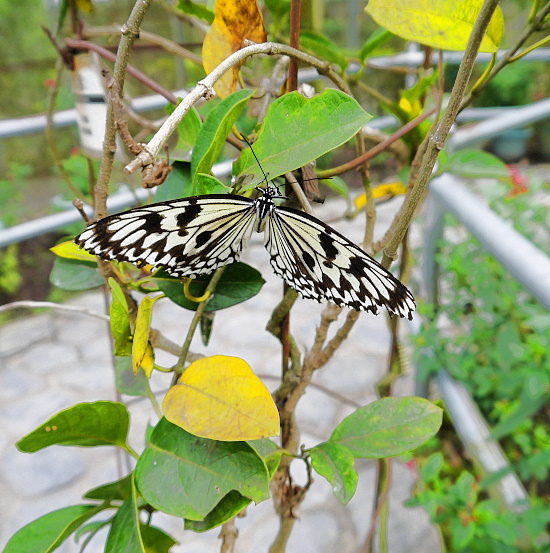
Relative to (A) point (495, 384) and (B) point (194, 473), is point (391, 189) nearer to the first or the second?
(B) point (194, 473)

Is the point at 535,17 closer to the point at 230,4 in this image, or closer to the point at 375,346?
the point at 230,4

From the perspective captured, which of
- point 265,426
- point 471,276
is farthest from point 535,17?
point 471,276

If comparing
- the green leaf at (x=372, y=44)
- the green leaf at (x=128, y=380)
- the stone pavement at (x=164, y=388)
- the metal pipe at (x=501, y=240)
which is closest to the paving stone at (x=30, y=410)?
the stone pavement at (x=164, y=388)

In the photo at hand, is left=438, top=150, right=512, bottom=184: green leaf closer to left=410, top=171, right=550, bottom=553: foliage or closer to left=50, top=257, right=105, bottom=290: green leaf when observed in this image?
left=410, top=171, right=550, bottom=553: foliage

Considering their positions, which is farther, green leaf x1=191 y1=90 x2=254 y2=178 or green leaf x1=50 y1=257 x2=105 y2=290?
green leaf x1=50 y1=257 x2=105 y2=290

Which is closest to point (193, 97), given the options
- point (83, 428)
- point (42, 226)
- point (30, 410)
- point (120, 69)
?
point (120, 69)

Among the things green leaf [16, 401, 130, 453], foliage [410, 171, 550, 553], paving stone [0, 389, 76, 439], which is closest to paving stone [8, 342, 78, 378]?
paving stone [0, 389, 76, 439]
